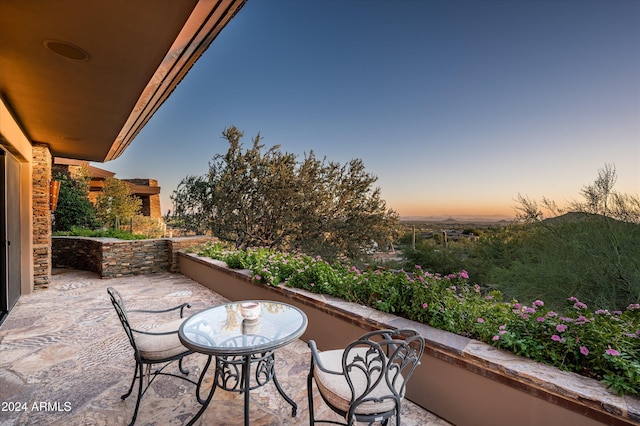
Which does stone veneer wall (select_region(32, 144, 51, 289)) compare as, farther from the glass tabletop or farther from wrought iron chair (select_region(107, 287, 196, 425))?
the glass tabletop

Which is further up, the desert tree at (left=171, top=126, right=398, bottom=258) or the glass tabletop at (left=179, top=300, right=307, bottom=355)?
the desert tree at (left=171, top=126, right=398, bottom=258)

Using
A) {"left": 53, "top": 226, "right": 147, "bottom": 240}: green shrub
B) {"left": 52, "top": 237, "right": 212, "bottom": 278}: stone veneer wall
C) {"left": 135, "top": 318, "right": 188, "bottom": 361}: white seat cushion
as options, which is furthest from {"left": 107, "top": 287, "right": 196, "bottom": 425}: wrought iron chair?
{"left": 53, "top": 226, "right": 147, "bottom": 240}: green shrub

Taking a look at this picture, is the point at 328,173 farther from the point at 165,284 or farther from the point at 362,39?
the point at 165,284

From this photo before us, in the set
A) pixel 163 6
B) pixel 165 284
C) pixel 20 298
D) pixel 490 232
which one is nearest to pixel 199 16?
pixel 163 6

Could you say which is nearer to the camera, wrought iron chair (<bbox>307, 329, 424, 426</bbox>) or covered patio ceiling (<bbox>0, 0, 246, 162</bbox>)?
wrought iron chair (<bbox>307, 329, 424, 426</bbox>)

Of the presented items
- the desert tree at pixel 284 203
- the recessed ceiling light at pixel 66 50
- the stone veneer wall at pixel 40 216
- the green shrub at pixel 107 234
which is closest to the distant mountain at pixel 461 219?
the desert tree at pixel 284 203

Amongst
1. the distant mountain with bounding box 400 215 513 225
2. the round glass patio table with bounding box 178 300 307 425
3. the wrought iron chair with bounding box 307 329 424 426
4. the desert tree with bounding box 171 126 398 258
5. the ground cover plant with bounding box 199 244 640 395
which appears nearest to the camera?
the wrought iron chair with bounding box 307 329 424 426

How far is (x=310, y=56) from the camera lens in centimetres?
756

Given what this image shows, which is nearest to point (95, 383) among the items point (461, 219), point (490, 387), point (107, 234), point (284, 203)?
point (490, 387)

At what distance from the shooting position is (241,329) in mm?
2035

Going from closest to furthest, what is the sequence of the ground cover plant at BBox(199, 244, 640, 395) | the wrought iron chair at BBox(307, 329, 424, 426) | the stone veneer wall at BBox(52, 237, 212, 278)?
the wrought iron chair at BBox(307, 329, 424, 426)
the ground cover plant at BBox(199, 244, 640, 395)
the stone veneer wall at BBox(52, 237, 212, 278)

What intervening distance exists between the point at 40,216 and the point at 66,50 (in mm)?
4499

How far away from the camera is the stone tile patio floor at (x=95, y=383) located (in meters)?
1.97

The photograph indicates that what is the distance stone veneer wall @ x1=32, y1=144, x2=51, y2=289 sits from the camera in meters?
5.11
